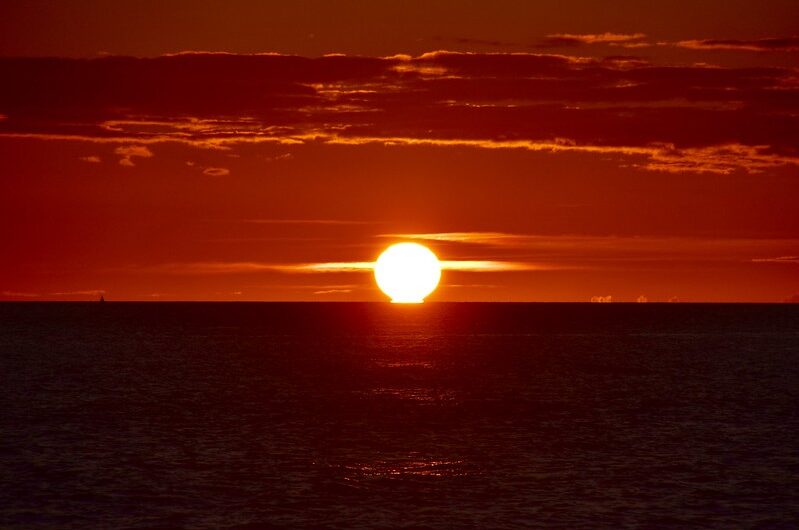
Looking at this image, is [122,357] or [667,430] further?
[122,357]

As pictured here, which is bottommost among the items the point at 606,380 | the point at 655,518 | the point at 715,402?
the point at 655,518

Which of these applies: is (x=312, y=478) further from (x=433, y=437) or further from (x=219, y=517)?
(x=433, y=437)

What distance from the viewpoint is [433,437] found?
56.8 meters

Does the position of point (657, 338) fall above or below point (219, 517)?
above

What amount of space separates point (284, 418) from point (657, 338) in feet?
476

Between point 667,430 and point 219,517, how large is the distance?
32.0 meters

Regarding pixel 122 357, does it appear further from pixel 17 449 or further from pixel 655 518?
pixel 655 518

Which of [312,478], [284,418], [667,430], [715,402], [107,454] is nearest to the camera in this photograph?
[312,478]

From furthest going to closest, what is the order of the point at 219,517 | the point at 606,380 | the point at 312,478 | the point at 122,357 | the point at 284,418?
1. the point at 122,357
2. the point at 606,380
3. the point at 284,418
4. the point at 312,478
5. the point at 219,517

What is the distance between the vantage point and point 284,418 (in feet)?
216

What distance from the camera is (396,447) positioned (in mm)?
52812

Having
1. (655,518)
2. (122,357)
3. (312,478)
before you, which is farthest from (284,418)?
(122,357)

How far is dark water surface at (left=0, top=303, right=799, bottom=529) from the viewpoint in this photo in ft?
125

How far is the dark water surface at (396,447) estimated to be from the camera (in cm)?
3812
